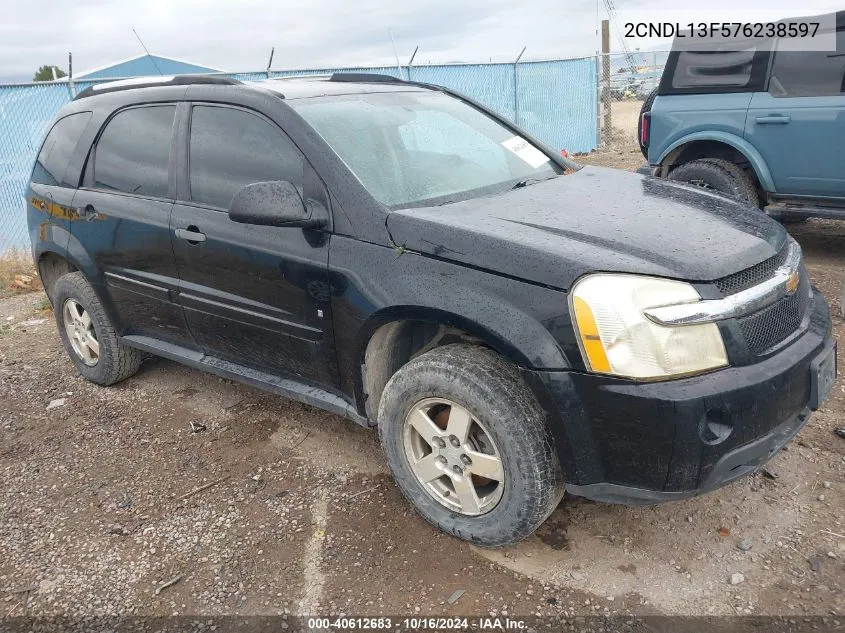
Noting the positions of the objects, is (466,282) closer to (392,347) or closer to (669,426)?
(392,347)

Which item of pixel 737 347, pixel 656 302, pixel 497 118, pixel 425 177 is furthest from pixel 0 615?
pixel 497 118

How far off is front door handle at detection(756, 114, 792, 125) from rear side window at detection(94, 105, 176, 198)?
15.8ft

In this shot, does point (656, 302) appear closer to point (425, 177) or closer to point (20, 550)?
point (425, 177)

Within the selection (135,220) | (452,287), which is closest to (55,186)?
(135,220)

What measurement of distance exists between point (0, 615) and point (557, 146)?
1370 centimetres

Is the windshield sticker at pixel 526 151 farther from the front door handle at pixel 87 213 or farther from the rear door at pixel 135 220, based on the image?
the front door handle at pixel 87 213

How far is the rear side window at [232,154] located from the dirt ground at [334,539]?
136 centimetres

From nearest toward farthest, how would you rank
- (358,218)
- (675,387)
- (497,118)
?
1. (675,387)
2. (358,218)
3. (497,118)

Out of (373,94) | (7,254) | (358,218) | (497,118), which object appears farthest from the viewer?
(7,254)

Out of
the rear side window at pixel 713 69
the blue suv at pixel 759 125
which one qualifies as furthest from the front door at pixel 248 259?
the rear side window at pixel 713 69

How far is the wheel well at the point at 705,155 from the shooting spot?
6203mm

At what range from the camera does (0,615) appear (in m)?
2.62

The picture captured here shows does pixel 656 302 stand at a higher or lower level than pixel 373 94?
lower

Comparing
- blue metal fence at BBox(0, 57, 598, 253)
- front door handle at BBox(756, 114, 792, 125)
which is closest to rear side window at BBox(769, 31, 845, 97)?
front door handle at BBox(756, 114, 792, 125)
